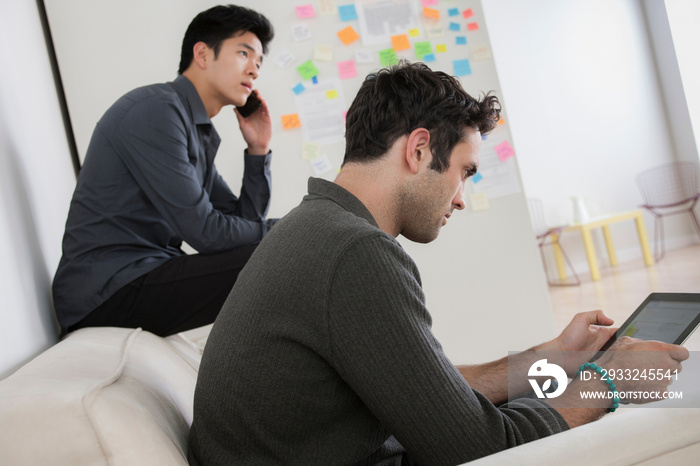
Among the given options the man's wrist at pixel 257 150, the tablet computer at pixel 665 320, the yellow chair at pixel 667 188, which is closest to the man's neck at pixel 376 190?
the tablet computer at pixel 665 320

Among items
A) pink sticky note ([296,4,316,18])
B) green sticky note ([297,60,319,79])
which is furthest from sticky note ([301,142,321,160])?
pink sticky note ([296,4,316,18])

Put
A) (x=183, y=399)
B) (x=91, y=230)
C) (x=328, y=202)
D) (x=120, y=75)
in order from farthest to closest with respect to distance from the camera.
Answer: (x=120, y=75) < (x=91, y=230) < (x=183, y=399) < (x=328, y=202)

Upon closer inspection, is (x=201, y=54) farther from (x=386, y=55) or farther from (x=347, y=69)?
(x=386, y=55)

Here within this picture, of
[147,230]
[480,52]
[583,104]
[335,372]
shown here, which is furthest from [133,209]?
[583,104]

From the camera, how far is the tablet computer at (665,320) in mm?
889

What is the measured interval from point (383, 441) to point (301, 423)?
12 cm

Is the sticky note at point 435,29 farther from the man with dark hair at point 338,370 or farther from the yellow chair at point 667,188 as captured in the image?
the yellow chair at point 667,188

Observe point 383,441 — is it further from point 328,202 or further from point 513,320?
point 513,320

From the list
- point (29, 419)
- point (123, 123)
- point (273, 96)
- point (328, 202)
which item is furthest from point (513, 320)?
point (29, 419)

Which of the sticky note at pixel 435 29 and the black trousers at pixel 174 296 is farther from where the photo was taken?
the sticky note at pixel 435 29

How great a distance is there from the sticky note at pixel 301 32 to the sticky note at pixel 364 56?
219 millimetres

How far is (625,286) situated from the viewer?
452 cm

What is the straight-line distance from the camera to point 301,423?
75 cm

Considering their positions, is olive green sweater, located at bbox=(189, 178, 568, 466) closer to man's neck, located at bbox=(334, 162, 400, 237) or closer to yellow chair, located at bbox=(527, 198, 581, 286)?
man's neck, located at bbox=(334, 162, 400, 237)
